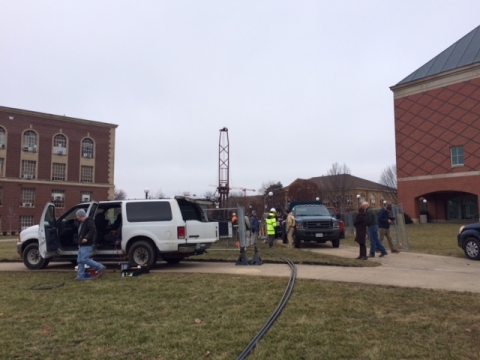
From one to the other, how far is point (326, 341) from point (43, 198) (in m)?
54.1

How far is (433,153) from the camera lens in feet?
133

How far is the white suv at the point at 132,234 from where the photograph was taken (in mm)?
10672

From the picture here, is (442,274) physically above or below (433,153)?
below

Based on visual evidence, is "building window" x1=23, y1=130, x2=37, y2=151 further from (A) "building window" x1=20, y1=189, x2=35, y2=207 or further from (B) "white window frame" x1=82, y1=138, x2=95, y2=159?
(B) "white window frame" x1=82, y1=138, x2=95, y2=159

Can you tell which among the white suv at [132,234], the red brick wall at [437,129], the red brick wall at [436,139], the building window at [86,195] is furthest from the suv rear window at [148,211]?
the building window at [86,195]

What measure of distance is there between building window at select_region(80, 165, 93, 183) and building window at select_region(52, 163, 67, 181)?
2.23 metres

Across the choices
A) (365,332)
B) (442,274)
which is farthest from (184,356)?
(442,274)

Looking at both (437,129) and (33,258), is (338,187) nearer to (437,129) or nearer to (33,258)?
(437,129)

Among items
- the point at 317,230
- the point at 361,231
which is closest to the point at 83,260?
the point at 361,231

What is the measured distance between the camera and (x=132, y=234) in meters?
10.7

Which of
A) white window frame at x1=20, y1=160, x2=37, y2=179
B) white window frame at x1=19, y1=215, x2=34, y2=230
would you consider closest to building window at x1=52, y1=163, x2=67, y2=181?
white window frame at x1=20, y1=160, x2=37, y2=179

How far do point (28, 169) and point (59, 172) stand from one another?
3674 mm

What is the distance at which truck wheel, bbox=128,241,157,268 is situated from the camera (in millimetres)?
10633

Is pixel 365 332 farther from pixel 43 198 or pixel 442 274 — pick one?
pixel 43 198
